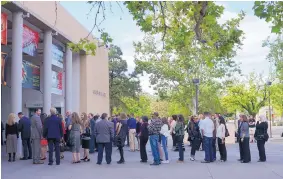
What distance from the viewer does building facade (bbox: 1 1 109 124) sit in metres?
16.9

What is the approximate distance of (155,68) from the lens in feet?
138

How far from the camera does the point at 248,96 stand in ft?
174

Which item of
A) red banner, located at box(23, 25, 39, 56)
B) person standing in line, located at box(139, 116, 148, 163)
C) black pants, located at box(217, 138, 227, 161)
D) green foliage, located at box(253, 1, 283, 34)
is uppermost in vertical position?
red banner, located at box(23, 25, 39, 56)

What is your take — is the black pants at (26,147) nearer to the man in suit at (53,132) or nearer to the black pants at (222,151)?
the man in suit at (53,132)

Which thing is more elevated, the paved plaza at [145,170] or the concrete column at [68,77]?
the concrete column at [68,77]

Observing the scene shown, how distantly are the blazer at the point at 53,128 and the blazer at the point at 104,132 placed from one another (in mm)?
1224

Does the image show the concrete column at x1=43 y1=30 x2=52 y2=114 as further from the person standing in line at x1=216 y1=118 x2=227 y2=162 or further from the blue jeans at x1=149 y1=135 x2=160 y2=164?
the person standing in line at x1=216 y1=118 x2=227 y2=162

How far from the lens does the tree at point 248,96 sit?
174 ft

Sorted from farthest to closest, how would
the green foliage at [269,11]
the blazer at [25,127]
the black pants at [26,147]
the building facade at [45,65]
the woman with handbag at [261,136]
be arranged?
1. the building facade at [45,65]
2. the black pants at [26,147]
3. the blazer at [25,127]
4. the woman with handbag at [261,136]
5. the green foliage at [269,11]

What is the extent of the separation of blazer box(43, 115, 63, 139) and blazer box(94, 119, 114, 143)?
1224 mm

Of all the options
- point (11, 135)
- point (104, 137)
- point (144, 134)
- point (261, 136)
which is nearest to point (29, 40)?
point (11, 135)

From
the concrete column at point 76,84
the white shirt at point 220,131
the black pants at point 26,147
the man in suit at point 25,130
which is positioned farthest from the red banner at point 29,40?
the concrete column at point 76,84

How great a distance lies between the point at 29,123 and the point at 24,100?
11.8 m

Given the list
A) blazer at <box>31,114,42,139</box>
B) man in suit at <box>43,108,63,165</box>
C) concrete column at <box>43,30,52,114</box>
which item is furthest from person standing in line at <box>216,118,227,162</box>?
concrete column at <box>43,30,52,114</box>
